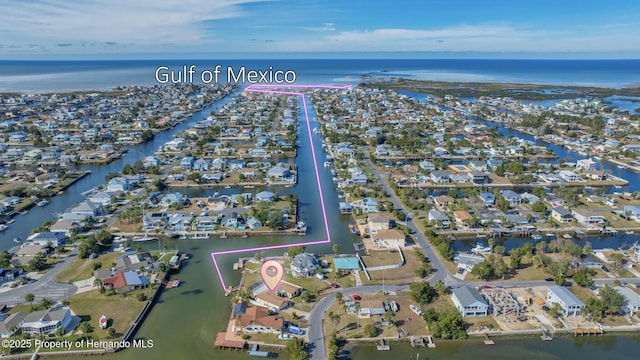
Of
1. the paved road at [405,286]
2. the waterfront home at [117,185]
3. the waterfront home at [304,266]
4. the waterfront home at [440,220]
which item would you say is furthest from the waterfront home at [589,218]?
the waterfront home at [117,185]

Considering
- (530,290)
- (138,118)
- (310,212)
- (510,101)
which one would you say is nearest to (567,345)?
(530,290)

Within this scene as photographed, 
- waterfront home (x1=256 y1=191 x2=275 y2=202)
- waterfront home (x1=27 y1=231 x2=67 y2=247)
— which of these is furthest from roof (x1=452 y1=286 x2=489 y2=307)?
waterfront home (x1=27 y1=231 x2=67 y2=247)

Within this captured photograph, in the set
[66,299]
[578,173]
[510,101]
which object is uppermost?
[510,101]

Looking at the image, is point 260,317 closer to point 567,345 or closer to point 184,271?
point 184,271

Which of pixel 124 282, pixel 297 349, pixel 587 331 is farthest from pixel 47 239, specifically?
pixel 587 331

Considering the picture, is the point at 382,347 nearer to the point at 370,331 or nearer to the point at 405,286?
the point at 370,331

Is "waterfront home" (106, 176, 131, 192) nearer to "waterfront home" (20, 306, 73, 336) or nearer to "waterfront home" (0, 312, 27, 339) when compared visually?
"waterfront home" (0, 312, 27, 339)
